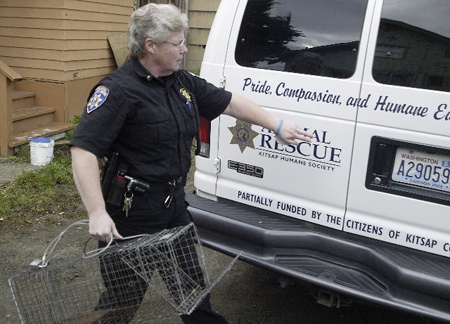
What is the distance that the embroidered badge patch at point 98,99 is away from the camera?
2.43 m

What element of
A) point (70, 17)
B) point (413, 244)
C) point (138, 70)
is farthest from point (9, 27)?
point (413, 244)

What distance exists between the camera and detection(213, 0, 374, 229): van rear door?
9.78 ft

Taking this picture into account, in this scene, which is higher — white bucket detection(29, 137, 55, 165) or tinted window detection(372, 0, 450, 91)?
tinted window detection(372, 0, 450, 91)

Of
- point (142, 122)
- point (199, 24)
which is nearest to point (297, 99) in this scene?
point (142, 122)

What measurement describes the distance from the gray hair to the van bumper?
1212mm

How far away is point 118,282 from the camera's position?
105 inches

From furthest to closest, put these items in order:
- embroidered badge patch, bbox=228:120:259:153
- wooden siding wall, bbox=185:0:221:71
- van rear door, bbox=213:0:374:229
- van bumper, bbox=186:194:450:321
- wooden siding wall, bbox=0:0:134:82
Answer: wooden siding wall, bbox=185:0:221:71 < wooden siding wall, bbox=0:0:134:82 < embroidered badge patch, bbox=228:120:259:153 < van rear door, bbox=213:0:374:229 < van bumper, bbox=186:194:450:321

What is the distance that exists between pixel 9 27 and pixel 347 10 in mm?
5795

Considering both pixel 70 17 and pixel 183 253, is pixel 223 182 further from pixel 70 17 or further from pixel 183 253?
pixel 70 17

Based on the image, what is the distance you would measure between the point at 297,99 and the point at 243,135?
430mm

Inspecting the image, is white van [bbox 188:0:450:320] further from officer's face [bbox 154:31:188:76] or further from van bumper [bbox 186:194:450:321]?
officer's face [bbox 154:31:188:76]

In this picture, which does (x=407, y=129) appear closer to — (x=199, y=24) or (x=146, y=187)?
(x=146, y=187)

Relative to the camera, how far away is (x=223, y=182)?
3.51 m

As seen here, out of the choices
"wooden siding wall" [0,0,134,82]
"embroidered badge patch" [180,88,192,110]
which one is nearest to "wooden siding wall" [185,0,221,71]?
"wooden siding wall" [0,0,134,82]
